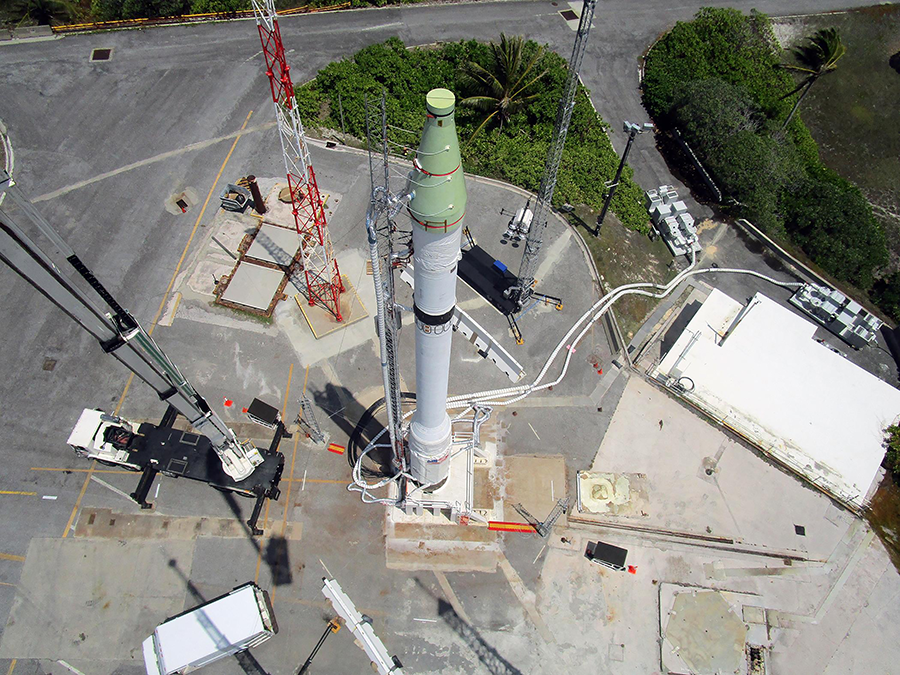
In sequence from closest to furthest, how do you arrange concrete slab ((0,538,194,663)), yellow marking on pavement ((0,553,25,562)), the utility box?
concrete slab ((0,538,194,663))
yellow marking on pavement ((0,553,25,562))
the utility box

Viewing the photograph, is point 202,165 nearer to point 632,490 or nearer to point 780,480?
point 632,490

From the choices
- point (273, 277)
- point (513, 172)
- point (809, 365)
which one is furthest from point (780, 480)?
point (273, 277)

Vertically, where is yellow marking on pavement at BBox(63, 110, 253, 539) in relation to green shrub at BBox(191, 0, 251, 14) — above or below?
below

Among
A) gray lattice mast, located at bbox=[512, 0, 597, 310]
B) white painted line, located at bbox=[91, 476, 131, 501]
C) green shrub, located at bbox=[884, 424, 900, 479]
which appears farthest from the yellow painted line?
green shrub, located at bbox=[884, 424, 900, 479]

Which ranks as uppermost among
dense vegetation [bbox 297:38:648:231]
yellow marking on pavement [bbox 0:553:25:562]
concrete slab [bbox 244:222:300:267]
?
dense vegetation [bbox 297:38:648:231]

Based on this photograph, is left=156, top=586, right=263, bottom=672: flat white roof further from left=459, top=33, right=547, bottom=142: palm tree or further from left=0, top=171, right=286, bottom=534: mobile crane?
left=459, top=33, right=547, bottom=142: palm tree

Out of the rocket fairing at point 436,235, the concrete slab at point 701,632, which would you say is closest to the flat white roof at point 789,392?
the concrete slab at point 701,632
